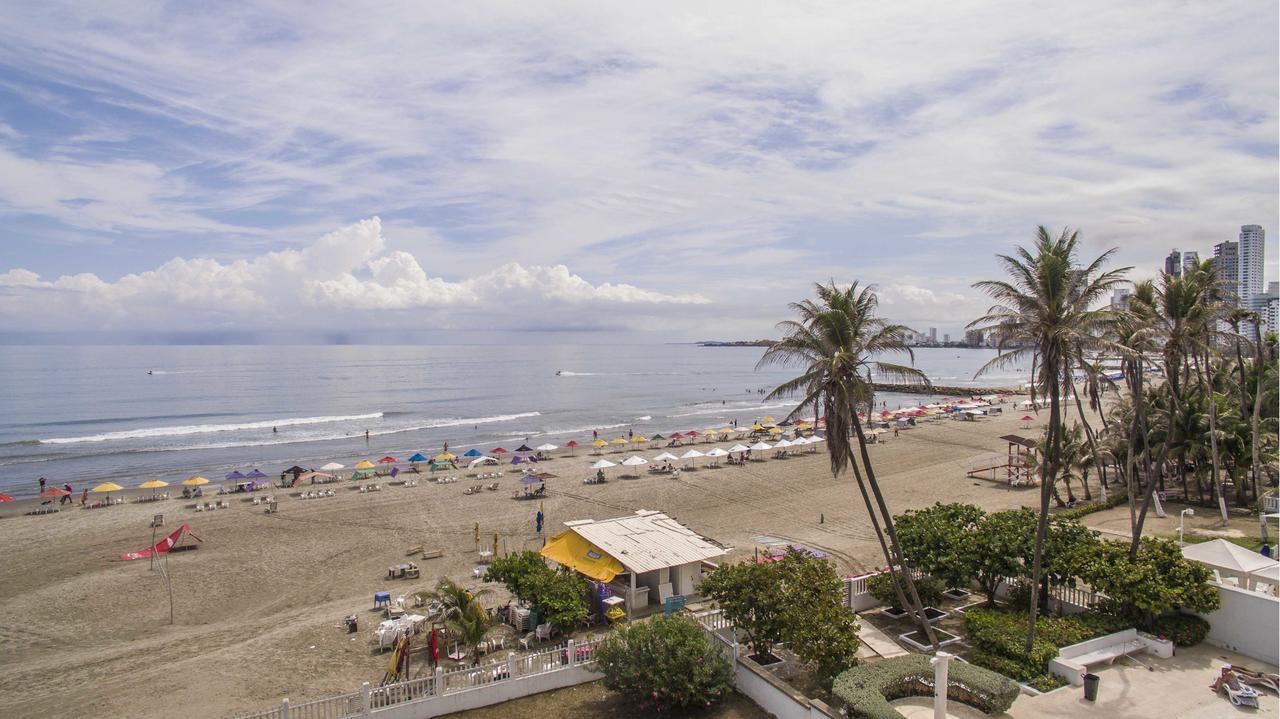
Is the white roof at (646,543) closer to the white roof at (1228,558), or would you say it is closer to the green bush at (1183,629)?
the green bush at (1183,629)

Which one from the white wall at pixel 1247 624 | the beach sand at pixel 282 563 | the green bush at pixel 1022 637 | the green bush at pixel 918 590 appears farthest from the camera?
the green bush at pixel 918 590

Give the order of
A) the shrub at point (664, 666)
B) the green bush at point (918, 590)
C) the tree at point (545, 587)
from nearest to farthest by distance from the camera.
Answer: the shrub at point (664, 666)
the tree at point (545, 587)
the green bush at point (918, 590)

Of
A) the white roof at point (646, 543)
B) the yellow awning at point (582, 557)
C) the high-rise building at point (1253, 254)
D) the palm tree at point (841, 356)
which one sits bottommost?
the yellow awning at point (582, 557)

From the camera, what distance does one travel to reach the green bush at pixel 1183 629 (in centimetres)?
1361

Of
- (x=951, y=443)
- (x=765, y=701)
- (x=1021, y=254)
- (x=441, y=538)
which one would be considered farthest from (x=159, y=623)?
(x=951, y=443)

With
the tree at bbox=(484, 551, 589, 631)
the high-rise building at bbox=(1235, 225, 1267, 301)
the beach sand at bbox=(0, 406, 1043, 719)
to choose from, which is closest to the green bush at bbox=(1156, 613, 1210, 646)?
the beach sand at bbox=(0, 406, 1043, 719)

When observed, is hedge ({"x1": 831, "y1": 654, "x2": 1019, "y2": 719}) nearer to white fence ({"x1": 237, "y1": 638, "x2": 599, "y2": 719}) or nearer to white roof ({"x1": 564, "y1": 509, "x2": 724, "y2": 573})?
white fence ({"x1": 237, "y1": 638, "x2": 599, "y2": 719})

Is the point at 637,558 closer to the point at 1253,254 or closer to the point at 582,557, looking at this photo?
the point at 582,557

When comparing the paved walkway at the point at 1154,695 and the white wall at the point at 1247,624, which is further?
the white wall at the point at 1247,624

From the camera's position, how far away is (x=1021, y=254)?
1347 cm

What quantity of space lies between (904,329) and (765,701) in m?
7.34

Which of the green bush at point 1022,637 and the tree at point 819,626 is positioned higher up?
the tree at point 819,626

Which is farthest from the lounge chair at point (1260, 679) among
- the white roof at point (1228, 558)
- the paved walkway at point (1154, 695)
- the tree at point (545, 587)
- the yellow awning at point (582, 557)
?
the tree at point (545, 587)

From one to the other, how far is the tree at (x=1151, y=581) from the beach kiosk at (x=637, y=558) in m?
7.99
